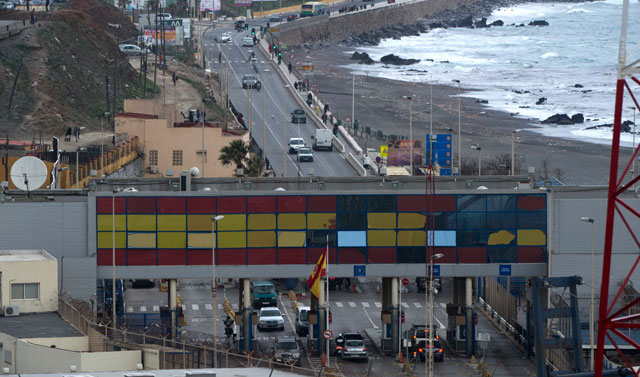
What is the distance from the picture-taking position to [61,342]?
4347cm

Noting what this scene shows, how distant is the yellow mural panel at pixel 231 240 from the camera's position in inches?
2275

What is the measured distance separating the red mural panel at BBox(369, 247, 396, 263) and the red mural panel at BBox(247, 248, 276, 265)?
4.11 m

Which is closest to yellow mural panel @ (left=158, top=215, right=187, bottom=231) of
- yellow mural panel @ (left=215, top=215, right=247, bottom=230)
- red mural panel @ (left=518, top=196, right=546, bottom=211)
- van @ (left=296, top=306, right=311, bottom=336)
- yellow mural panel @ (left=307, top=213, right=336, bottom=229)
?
yellow mural panel @ (left=215, top=215, right=247, bottom=230)

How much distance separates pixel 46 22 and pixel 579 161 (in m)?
54.8

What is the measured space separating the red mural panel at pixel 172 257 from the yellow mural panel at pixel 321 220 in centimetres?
537

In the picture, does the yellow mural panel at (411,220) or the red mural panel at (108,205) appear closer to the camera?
the red mural panel at (108,205)

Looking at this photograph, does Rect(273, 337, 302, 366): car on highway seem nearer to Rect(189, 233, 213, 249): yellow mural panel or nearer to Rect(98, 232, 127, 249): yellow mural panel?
Rect(189, 233, 213, 249): yellow mural panel

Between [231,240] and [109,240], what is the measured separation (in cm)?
504

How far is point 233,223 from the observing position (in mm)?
57906

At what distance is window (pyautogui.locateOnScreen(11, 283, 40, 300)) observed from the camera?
157 feet

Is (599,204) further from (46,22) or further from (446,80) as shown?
(446,80)

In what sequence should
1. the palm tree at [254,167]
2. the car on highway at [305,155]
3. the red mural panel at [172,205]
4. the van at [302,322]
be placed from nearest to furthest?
the red mural panel at [172,205], the van at [302,322], the palm tree at [254,167], the car on highway at [305,155]

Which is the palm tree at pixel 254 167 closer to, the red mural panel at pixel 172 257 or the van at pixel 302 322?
the van at pixel 302 322

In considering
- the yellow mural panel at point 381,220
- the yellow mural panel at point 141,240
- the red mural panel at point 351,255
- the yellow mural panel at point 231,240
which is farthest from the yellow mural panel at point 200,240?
the yellow mural panel at point 381,220
